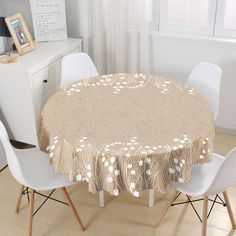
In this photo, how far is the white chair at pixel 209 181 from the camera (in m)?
1.78

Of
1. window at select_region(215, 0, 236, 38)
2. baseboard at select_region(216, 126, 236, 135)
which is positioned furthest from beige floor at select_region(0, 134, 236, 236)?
window at select_region(215, 0, 236, 38)

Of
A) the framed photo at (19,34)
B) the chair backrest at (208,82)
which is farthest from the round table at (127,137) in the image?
the framed photo at (19,34)

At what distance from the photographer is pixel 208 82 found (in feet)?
8.53

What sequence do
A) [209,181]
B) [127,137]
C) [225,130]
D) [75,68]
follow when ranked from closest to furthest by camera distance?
[127,137]
[209,181]
[75,68]
[225,130]

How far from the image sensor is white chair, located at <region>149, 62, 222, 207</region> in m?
2.55

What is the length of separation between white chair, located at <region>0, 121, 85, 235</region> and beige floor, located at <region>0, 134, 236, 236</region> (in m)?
0.14

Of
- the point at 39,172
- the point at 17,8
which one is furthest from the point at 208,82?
the point at 17,8

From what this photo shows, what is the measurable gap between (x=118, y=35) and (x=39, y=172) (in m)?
1.49

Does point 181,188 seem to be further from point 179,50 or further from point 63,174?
point 179,50

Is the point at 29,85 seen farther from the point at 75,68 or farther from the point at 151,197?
the point at 151,197

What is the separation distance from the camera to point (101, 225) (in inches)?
93.7

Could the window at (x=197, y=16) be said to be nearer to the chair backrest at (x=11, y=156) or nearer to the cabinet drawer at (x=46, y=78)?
the cabinet drawer at (x=46, y=78)

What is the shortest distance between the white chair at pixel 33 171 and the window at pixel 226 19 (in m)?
1.80

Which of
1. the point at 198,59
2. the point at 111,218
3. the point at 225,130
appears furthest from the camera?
the point at 225,130
